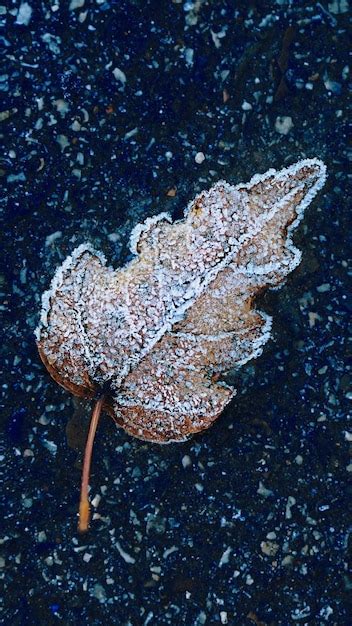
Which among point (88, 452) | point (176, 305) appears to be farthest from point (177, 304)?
point (88, 452)

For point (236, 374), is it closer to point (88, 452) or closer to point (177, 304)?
point (177, 304)

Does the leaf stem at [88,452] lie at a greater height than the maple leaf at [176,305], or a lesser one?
lesser

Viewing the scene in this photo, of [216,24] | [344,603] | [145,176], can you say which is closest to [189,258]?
[145,176]

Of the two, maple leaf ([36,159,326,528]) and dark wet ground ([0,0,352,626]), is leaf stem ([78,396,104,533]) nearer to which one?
maple leaf ([36,159,326,528])

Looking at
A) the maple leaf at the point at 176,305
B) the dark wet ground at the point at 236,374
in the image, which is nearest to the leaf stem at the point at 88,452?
the maple leaf at the point at 176,305

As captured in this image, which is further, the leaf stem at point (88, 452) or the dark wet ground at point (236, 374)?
the dark wet ground at point (236, 374)

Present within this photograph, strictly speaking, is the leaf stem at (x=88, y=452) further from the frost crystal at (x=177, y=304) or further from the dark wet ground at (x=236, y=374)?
the dark wet ground at (x=236, y=374)

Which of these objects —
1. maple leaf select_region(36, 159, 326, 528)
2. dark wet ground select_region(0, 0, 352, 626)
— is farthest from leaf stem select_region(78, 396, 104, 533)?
dark wet ground select_region(0, 0, 352, 626)
